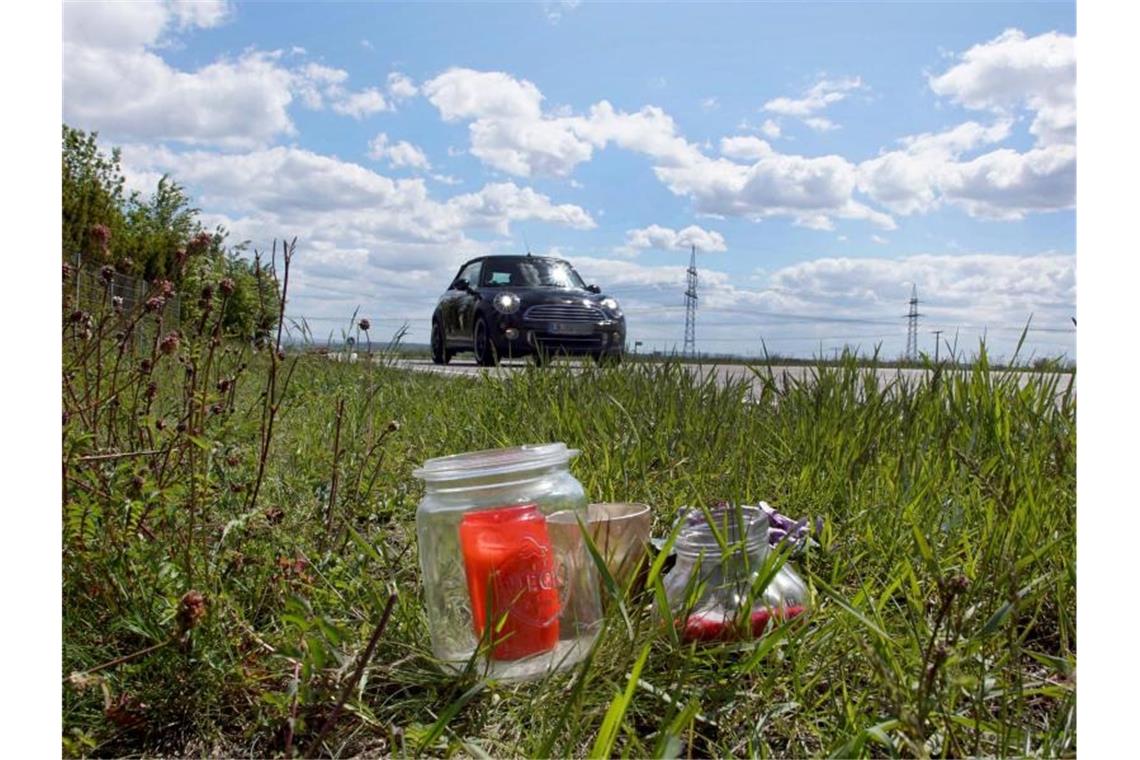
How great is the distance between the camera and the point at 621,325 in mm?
13430

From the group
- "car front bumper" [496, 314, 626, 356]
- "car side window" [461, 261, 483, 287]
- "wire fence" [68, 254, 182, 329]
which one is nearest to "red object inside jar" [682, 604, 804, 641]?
"wire fence" [68, 254, 182, 329]

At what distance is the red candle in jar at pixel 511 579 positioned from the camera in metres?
1.85

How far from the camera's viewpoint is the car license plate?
1282cm

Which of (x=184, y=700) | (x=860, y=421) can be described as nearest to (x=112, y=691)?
(x=184, y=700)

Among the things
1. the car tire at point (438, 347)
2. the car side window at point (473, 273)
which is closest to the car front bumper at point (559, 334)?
the car side window at point (473, 273)

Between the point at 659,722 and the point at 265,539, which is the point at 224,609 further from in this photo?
the point at 659,722

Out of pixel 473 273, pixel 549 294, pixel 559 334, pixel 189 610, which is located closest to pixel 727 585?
pixel 189 610

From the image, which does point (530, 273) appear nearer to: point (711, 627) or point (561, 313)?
point (561, 313)

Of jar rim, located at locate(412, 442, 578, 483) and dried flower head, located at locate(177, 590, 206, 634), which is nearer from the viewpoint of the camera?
dried flower head, located at locate(177, 590, 206, 634)

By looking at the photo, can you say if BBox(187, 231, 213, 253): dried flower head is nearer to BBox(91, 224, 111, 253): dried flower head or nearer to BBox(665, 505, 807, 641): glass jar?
BBox(91, 224, 111, 253): dried flower head

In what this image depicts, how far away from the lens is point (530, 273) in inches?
551

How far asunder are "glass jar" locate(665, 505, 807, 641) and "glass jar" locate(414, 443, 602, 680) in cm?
20

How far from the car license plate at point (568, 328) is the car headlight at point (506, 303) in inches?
22.3

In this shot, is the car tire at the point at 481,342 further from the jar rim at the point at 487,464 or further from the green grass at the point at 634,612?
the jar rim at the point at 487,464
